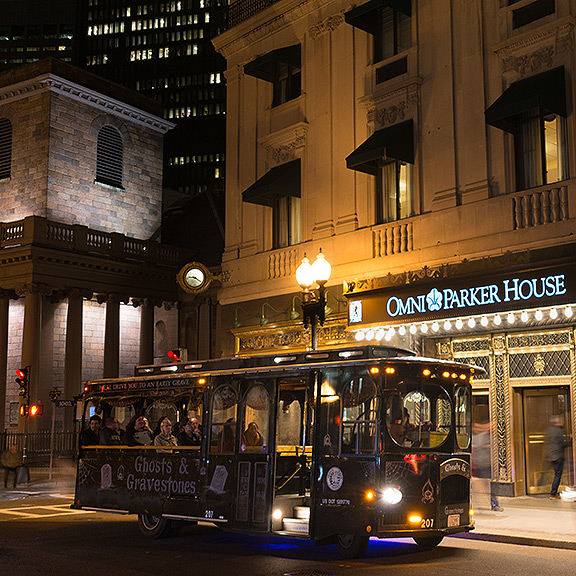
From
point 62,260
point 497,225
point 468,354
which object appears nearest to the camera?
point 497,225

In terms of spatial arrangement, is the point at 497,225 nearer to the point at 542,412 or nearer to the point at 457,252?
the point at 457,252

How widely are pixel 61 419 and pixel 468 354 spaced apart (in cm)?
2378

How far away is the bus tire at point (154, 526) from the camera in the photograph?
1470cm

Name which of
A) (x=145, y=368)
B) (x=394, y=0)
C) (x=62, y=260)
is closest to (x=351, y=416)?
(x=145, y=368)

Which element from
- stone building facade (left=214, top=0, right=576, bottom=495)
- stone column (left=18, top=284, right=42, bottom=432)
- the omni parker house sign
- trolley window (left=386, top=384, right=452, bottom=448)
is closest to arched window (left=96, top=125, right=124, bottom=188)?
stone column (left=18, top=284, right=42, bottom=432)

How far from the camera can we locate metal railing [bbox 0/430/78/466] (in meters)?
32.1

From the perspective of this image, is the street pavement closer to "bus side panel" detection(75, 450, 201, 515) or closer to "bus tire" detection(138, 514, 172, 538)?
"bus side panel" detection(75, 450, 201, 515)

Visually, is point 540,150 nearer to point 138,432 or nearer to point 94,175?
point 138,432

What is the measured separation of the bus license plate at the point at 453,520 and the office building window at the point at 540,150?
7.85m

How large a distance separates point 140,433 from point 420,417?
18.6ft

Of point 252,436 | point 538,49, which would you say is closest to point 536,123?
point 538,49

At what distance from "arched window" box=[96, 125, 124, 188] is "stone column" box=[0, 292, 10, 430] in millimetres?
8663

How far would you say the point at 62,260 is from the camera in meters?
36.5

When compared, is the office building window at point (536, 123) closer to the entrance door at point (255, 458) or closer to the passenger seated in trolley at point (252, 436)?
the entrance door at point (255, 458)
